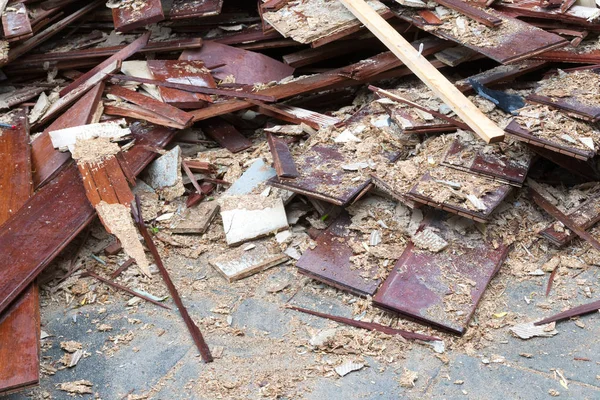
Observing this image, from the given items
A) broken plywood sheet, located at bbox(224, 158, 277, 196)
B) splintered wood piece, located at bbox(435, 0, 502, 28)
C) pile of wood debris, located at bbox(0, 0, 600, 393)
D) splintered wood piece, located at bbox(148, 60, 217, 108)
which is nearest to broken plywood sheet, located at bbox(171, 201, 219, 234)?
pile of wood debris, located at bbox(0, 0, 600, 393)

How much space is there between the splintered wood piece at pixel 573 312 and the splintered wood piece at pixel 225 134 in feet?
7.63

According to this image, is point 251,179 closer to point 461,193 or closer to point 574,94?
point 461,193

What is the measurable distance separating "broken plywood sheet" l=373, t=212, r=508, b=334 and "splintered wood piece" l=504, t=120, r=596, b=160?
1.89 feet

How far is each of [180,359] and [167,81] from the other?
89.1 inches

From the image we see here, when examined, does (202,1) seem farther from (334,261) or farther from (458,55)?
(334,261)

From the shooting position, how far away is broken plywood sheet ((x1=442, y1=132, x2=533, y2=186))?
3.80 metres

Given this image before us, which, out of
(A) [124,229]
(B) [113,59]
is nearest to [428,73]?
(A) [124,229]

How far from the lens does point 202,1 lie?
17.1 feet

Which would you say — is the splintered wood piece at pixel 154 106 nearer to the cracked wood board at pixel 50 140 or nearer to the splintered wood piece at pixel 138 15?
the cracked wood board at pixel 50 140

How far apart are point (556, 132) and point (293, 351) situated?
6.17 feet

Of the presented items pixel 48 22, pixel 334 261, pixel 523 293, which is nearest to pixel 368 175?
pixel 334 261

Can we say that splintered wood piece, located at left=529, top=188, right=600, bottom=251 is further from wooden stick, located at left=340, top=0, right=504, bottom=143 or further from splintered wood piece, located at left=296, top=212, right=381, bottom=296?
splintered wood piece, located at left=296, top=212, right=381, bottom=296

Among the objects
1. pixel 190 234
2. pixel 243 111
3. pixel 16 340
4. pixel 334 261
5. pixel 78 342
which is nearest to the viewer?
pixel 16 340

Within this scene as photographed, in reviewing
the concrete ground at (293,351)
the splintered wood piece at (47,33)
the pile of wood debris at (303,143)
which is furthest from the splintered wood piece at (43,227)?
the splintered wood piece at (47,33)
